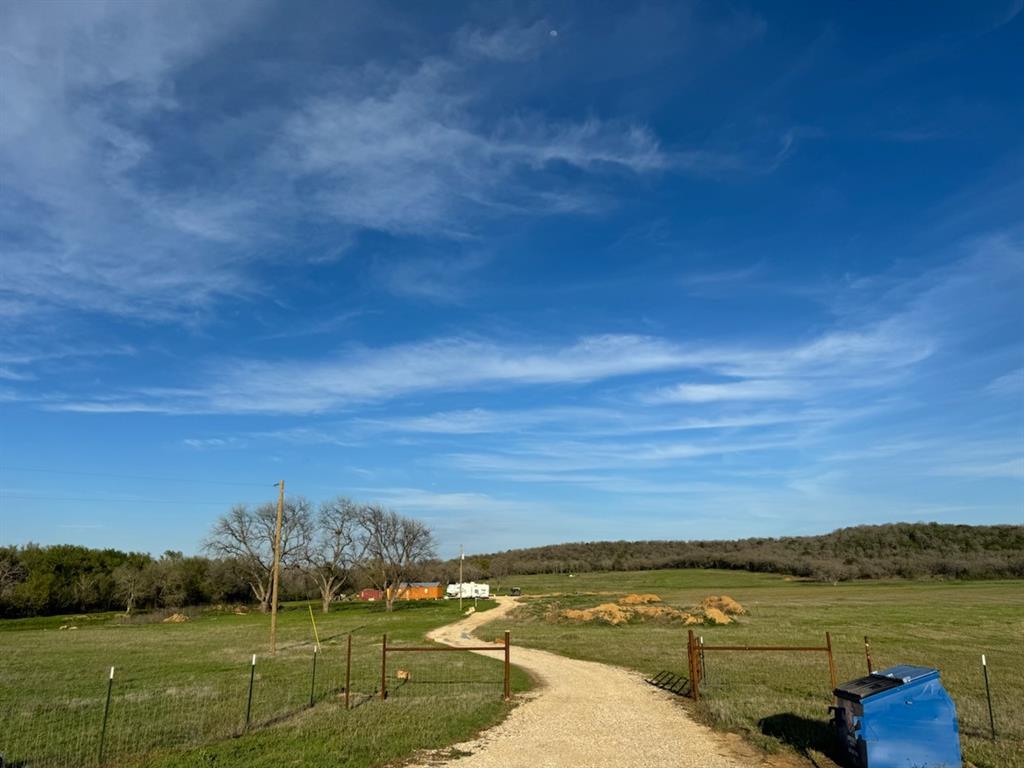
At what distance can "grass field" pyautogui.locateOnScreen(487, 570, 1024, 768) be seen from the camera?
13.2 metres

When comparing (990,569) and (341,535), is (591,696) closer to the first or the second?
(341,535)

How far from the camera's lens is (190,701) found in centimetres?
1820

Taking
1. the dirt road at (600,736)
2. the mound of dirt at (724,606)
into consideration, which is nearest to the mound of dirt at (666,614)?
the mound of dirt at (724,606)

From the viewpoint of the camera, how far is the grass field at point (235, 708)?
38.7ft

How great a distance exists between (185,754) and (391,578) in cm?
6974

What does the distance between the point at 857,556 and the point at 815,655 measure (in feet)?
422

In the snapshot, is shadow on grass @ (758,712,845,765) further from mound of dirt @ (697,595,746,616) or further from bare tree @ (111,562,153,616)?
bare tree @ (111,562,153,616)

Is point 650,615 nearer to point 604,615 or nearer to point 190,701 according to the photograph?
point 604,615

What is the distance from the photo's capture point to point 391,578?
78625 mm

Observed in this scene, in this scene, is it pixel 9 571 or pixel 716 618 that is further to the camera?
pixel 9 571

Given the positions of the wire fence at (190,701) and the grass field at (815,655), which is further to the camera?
the grass field at (815,655)

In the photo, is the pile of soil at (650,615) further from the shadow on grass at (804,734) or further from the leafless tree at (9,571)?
the leafless tree at (9,571)

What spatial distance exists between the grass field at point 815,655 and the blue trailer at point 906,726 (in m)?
1.28

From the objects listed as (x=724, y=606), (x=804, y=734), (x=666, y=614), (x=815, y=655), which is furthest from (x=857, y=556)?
(x=804, y=734)
